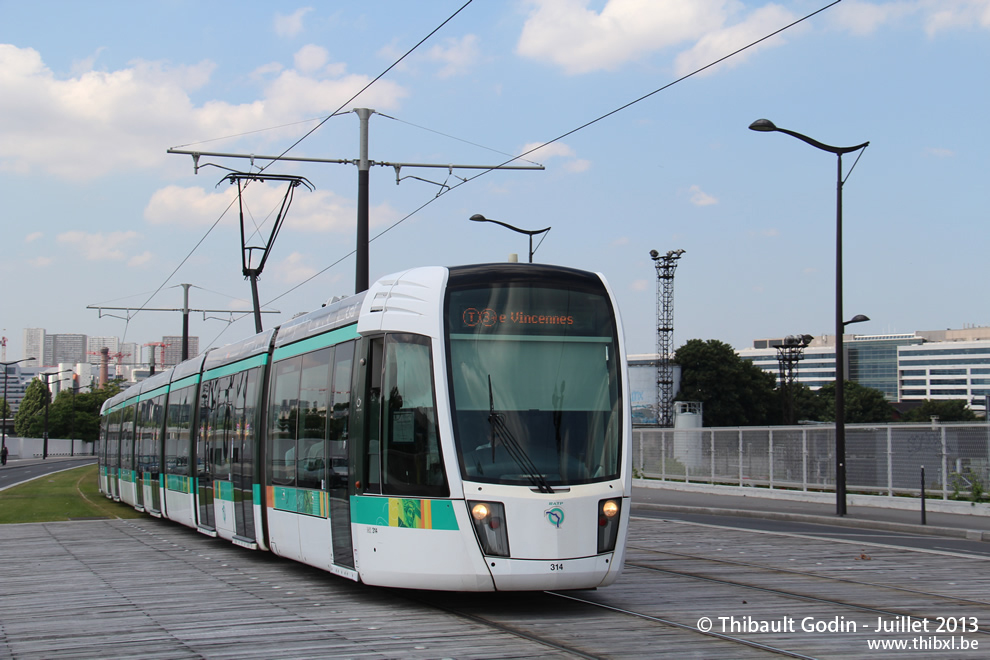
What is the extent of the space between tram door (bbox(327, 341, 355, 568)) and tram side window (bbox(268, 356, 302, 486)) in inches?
57.4

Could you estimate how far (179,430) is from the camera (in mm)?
19703

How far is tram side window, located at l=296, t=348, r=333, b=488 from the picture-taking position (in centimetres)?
1136

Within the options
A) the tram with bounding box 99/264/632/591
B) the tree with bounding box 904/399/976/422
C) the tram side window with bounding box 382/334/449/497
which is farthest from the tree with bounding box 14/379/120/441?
the tram side window with bounding box 382/334/449/497

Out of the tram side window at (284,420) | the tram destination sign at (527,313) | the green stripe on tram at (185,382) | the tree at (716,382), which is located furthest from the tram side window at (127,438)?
the tree at (716,382)

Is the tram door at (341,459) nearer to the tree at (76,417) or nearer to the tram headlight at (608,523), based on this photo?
the tram headlight at (608,523)

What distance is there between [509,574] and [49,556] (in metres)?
9.17

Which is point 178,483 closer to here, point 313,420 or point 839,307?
point 313,420

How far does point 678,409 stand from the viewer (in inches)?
3280

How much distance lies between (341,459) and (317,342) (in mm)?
1913

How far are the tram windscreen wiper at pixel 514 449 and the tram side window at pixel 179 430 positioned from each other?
1072cm

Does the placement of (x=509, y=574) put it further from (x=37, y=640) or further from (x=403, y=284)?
(x=37, y=640)

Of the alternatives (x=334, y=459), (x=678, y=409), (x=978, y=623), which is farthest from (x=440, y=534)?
(x=678, y=409)

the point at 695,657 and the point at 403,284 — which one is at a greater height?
the point at 403,284

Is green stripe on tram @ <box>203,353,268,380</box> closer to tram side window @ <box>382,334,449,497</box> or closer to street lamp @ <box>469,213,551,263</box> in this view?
tram side window @ <box>382,334,449,497</box>
